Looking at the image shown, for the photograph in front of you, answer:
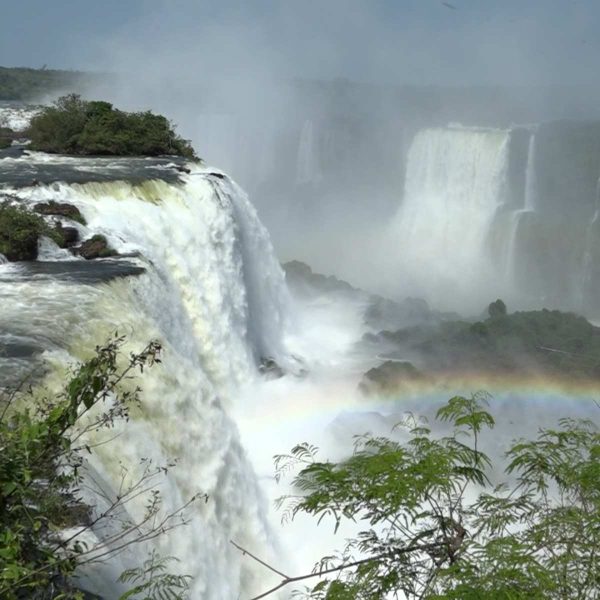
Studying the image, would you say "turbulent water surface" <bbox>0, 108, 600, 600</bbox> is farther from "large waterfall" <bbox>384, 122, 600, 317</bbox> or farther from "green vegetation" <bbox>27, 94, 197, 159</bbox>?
"green vegetation" <bbox>27, 94, 197, 159</bbox>

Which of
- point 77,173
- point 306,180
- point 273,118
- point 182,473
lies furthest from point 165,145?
point 273,118

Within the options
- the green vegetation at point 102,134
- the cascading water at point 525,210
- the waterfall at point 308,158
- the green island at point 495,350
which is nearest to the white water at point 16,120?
the green vegetation at point 102,134

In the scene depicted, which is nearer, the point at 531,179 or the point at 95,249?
the point at 95,249

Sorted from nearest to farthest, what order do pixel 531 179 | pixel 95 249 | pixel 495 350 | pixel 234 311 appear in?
pixel 95 249 → pixel 234 311 → pixel 495 350 → pixel 531 179

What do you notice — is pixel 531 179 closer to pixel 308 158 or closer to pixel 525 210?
pixel 525 210

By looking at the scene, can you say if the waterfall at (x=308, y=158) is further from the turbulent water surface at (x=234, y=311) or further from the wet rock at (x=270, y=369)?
the wet rock at (x=270, y=369)

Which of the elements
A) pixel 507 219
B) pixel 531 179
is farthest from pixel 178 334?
pixel 531 179

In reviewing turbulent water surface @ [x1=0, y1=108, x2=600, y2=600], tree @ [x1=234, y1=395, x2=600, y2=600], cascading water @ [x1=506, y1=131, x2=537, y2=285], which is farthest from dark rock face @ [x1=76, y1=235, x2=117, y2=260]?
cascading water @ [x1=506, y1=131, x2=537, y2=285]

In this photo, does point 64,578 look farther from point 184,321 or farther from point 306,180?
point 306,180
